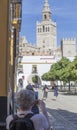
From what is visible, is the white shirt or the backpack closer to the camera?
the backpack

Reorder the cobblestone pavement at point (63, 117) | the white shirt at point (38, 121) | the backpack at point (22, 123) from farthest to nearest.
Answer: the cobblestone pavement at point (63, 117)
the white shirt at point (38, 121)
the backpack at point (22, 123)

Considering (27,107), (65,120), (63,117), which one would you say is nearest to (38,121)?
(27,107)

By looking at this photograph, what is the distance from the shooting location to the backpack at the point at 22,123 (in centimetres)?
484

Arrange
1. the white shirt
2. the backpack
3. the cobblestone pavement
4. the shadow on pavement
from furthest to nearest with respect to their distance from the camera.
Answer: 1. the shadow on pavement
2. the cobblestone pavement
3. the white shirt
4. the backpack

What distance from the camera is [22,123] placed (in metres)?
4.84

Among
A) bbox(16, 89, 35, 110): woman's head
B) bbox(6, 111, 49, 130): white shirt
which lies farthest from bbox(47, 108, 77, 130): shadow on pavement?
bbox(16, 89, 35, 110): woman's head

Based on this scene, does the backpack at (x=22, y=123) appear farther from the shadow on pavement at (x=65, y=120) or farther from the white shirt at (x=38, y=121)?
the shadow on pavement at (x=65, y=120)

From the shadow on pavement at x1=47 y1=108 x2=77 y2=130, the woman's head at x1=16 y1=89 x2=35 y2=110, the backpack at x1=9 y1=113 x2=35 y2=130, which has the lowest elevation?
the shadow on pavement at x1=47 y1=108 x2=77 y2=130

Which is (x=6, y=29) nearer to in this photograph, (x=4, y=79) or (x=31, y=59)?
(x=4, y=79)

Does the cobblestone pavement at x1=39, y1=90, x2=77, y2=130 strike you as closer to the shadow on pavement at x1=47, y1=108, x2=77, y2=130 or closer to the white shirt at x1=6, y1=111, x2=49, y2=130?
the shadow on pavement at x1=47, y1=108, x2=77, y2=130

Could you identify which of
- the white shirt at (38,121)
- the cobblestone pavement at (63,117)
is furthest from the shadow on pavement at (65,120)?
the white shirt at (38,121)

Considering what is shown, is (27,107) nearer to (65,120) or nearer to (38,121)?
(38,121)

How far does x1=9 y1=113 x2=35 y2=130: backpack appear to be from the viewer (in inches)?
190

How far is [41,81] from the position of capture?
4252 inches
